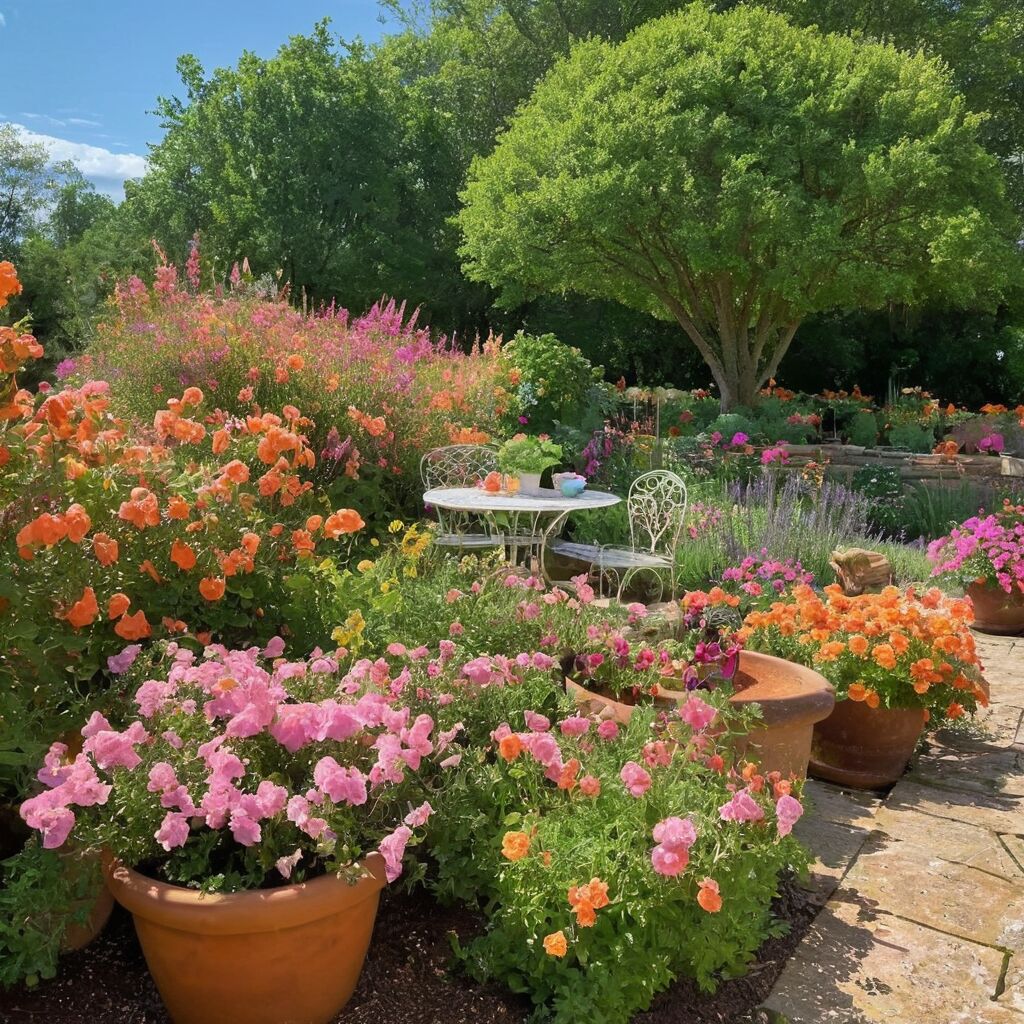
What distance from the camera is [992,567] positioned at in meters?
5.26

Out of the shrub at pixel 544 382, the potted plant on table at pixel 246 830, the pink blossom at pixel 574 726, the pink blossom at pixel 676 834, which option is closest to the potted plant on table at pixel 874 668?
the pink blossom at pixel 574 726

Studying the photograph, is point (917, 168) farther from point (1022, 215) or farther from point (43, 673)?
point (43, 673)

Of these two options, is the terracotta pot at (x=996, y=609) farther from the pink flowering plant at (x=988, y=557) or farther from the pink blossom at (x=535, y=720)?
the pink blossom at (x=535, y=720)

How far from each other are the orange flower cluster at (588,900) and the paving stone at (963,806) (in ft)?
6.05

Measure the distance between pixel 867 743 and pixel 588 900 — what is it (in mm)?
1949

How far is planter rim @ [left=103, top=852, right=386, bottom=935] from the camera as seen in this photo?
1.62 m

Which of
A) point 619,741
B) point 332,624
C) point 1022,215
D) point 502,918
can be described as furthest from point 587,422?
point 1022,215

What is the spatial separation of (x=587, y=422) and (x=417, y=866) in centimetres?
571

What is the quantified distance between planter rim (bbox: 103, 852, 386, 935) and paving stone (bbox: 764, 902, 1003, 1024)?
1003 mm

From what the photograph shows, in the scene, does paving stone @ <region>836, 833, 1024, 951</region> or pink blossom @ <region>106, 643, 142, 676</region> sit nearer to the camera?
pink blossom @ <region>106, 643, 142, 676</region>

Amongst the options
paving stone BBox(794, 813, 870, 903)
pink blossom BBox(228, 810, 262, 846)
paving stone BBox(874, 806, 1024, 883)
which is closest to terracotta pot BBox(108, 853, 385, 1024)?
pink blossom BBox(228, 810, 262, 846)

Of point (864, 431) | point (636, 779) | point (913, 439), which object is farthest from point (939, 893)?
point (864, 431)

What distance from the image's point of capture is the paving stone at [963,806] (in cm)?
297

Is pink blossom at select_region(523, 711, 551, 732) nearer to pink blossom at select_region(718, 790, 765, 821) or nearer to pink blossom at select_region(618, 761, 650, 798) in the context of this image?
pink blossom at select_region(618, 761, 650, 798)
